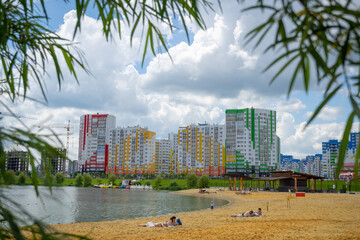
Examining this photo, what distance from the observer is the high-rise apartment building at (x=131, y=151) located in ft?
431

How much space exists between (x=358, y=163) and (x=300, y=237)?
1127 cm

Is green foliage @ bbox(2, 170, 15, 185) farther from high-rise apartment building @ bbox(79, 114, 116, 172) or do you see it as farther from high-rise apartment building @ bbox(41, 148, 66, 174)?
high-rise apartment building @ bbox(79, 114, 116, 172)

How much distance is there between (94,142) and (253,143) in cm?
6687

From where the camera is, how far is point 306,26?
184 centimetres

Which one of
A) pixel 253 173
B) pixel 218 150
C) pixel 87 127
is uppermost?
pixel 87 127

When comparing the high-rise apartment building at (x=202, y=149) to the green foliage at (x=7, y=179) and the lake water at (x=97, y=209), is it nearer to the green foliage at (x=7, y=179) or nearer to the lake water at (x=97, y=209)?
the lake water at (x=97, y=209)

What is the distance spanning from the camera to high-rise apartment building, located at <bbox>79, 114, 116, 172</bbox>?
13562 cm

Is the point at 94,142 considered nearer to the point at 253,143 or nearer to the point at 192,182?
the point at 253,143

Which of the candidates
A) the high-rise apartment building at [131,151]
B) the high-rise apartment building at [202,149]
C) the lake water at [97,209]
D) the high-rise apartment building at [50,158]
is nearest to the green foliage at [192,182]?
the lake water at [97,209]

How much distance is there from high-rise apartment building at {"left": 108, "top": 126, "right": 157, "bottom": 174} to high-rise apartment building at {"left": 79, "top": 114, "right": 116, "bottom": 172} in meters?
3.17

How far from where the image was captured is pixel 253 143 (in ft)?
354

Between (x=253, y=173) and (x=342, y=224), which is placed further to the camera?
(x=253, y=173)

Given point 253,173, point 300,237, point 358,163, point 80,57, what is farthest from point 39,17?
point 253,173

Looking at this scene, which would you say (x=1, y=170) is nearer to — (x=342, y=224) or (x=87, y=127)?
(x=342, y=224)
